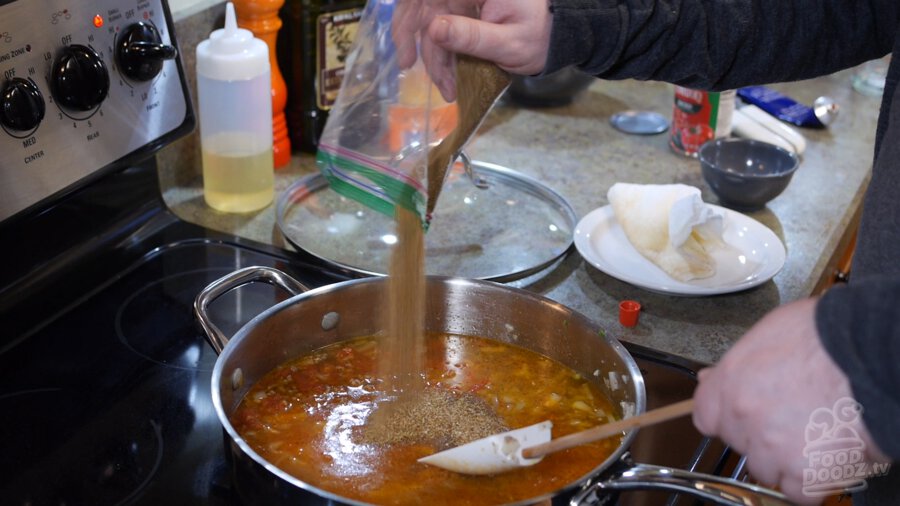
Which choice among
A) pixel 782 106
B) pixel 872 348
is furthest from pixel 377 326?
pixel 782 106

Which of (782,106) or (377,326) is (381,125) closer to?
(377,326)

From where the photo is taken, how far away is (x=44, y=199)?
3.44ft

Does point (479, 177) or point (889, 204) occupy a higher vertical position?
point (889, 204)

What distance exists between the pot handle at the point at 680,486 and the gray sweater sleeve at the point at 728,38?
1.52 feet

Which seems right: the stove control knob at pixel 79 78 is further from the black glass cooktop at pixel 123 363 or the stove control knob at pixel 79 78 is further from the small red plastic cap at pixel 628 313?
the small red plastic cap at pixel 628 313

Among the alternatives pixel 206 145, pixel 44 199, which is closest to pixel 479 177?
pixel 206 145

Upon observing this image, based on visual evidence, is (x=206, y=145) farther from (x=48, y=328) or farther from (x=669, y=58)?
(x=669, y=58)

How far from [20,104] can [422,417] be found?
495 millimetres

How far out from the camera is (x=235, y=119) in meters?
1.35

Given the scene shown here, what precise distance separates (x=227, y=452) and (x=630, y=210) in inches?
27.7

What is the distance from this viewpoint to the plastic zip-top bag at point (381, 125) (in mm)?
1051

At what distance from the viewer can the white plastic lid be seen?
1.29 m

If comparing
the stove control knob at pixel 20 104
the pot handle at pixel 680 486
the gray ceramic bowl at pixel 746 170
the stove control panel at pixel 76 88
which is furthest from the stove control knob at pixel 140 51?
the gray ceramic bowl at pixel 746 170

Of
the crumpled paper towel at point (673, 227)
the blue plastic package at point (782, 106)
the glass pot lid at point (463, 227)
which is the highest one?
the crumpled paper towel at point (673, 227)
